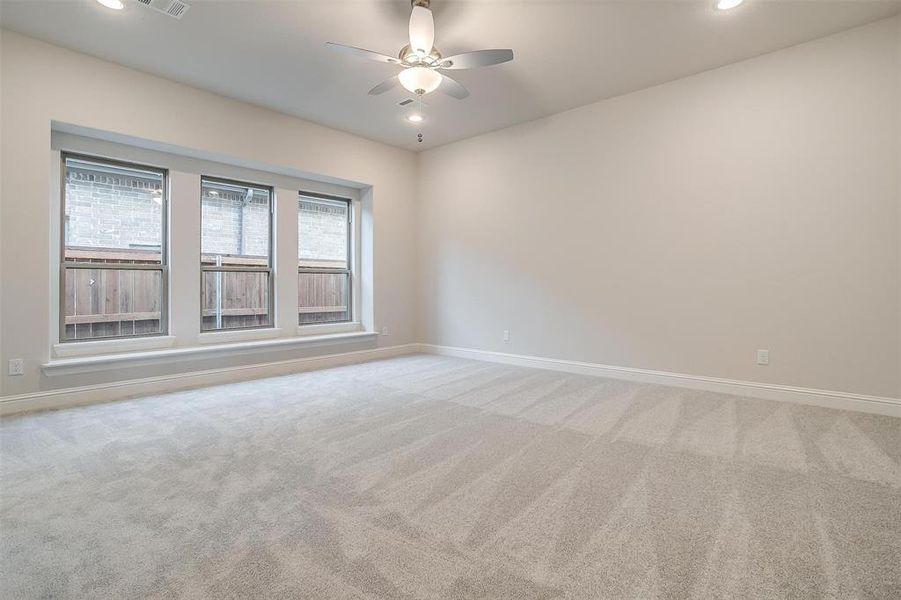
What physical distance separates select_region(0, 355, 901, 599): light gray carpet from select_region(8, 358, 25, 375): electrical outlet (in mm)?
507

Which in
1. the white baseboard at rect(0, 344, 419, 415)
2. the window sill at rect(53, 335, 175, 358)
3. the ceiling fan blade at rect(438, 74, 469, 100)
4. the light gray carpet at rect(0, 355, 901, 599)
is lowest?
the light gray carpet at rect(0, 355, 901, 599)

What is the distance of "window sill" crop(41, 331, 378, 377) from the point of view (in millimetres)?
Result: 3564

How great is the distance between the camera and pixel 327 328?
225 inches

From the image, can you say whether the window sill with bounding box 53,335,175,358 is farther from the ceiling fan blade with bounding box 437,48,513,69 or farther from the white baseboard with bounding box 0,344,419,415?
the ceiling fan blade with bounding box 437,48,513,69

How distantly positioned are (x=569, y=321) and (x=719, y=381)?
5.29ft

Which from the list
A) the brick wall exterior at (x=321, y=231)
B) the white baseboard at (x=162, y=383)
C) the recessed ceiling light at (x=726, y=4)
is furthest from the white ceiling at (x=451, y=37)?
the white baseboard at (x=162, y=383)

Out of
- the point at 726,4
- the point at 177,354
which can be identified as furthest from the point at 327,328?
the point at 726,4

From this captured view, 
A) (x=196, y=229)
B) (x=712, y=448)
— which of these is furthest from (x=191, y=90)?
(x=712, y=448)

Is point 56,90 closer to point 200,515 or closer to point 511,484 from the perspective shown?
point 200,515

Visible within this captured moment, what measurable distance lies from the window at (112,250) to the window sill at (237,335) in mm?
414

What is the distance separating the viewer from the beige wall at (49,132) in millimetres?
3307

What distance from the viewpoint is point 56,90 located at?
3477mm

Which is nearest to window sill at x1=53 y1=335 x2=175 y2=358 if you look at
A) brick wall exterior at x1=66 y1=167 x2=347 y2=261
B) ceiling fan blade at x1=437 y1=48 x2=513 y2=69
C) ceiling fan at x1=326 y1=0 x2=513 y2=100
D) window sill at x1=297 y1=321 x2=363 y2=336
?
brick wall exterior at x1=66 y1=167 x2=347 y2=261

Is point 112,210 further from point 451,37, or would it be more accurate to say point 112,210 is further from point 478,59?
point 478,59
